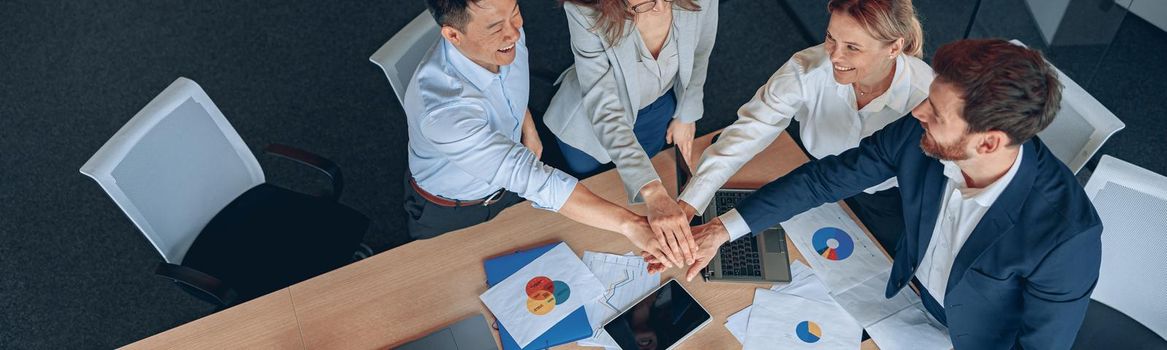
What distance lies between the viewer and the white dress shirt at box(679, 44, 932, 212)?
7.75 feet

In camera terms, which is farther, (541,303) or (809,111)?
(809,111)

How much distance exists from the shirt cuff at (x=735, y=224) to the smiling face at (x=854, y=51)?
0.50 m

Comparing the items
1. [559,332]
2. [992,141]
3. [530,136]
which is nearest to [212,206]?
[530,136]

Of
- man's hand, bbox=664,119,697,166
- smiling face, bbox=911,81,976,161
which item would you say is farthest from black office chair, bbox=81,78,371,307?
smiling face, bbox=911,81,976,161

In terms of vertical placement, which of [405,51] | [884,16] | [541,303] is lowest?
[541,303]

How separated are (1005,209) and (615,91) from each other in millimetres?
1232

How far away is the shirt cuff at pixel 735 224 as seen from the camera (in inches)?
91.1

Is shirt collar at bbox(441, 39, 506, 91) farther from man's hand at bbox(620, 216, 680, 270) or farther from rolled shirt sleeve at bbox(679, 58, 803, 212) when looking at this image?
rolled shirt sleeve at bbox(679, 58, 803, 212)

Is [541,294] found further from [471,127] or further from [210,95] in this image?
[210,95]

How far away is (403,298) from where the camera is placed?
228cm

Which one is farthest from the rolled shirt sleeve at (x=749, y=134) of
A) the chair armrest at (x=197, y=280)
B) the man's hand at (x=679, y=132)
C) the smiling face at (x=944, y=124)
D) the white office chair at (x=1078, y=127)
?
the chair armrest at (x=197, y=280)

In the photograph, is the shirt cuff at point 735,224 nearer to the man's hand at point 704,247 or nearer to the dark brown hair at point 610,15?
the man's hand at point 704,247

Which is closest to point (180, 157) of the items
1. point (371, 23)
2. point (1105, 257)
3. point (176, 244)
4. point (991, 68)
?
point (176, 244)

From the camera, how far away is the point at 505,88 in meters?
2.44
